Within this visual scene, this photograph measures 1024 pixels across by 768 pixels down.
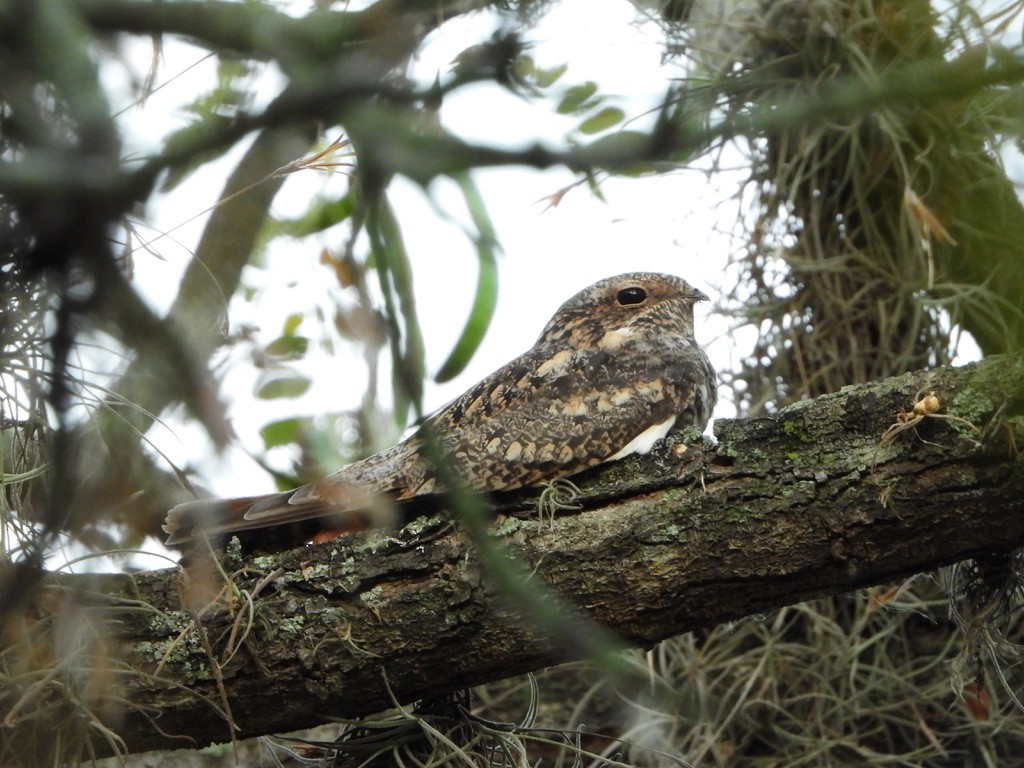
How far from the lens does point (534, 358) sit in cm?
319

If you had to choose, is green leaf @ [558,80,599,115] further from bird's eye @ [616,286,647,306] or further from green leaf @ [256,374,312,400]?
bird's eye @ [616,286,647,306]

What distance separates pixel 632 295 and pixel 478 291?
9.69 feet

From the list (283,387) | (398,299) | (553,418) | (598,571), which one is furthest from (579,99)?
(553,418)

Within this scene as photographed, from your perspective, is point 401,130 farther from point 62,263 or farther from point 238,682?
point 238,682

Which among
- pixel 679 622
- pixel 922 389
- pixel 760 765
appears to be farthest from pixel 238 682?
pixel 760 765

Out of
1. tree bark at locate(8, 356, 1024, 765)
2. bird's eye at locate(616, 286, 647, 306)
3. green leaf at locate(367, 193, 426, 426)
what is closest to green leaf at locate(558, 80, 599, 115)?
green leaf at locate(367, 193, 426, 426)

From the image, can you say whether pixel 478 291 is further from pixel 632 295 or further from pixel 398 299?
pixel 632 295

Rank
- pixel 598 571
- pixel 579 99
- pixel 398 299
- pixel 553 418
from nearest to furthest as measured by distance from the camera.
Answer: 1. pixel 398 299
2. pixel 579 99
3. pixel 598 571
4. pixel 553 418

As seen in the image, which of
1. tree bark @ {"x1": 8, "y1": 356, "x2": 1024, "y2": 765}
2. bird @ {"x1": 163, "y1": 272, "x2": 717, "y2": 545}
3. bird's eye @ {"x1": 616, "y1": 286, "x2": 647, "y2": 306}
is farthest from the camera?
bird's eye @ {"x1": 616, "y1": 286, "x2": 647, "y2": 306}

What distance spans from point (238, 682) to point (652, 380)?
1348 mm

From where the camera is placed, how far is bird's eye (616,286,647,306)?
3594mm

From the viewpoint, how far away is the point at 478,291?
69 cm

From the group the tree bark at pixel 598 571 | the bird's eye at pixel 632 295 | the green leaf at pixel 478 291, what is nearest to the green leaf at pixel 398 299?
the green leaf at pixel 478 291

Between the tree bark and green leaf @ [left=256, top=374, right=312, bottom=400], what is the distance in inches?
42.8
